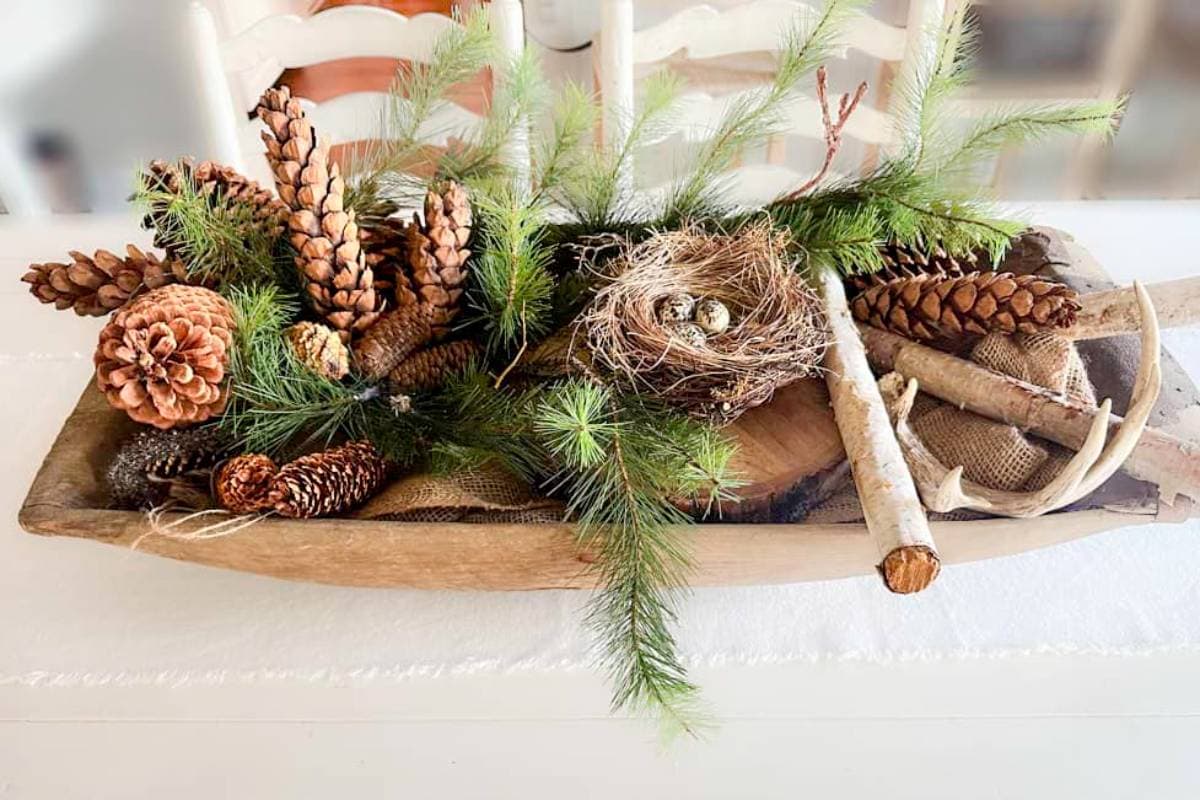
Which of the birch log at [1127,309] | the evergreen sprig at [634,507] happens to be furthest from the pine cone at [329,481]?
the birch log at [1127,309]

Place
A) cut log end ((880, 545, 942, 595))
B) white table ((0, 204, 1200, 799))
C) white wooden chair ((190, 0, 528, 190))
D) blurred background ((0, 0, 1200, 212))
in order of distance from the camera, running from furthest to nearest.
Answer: blurred background ((0, 0, 1200, 212)) < white wooden chair ((190, 0, 528, 190)) < white table ((0, 204, 1200, 799)) < cut log end ((880, 545, 942, 595))

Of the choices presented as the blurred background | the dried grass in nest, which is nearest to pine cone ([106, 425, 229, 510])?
the dried grass in nest

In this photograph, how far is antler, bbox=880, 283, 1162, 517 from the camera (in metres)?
0.57

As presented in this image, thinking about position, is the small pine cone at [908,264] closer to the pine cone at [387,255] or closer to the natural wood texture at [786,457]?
the natural wood texture at [786,457]

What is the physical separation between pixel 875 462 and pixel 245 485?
14.9 inches

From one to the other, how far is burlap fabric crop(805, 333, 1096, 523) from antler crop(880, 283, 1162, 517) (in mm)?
15

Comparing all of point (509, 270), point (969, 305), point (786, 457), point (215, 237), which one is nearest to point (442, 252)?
point (509, 270)

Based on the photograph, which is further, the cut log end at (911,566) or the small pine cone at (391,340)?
the small pine cone at (391,340)

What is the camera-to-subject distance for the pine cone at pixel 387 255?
0.71 metres

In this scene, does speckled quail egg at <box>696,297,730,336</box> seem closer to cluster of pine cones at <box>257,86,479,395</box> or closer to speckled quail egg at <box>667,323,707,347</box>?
speckled quail egg at <box>667,323,707,347</box>

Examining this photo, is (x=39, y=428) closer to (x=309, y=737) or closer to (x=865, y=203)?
(x=309, y=737)

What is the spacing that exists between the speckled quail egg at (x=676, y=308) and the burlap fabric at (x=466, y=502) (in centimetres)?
14

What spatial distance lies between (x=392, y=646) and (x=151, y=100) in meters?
1.02

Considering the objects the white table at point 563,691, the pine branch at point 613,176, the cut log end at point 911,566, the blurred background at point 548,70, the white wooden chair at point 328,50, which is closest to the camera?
the cut log end at point 911,566
